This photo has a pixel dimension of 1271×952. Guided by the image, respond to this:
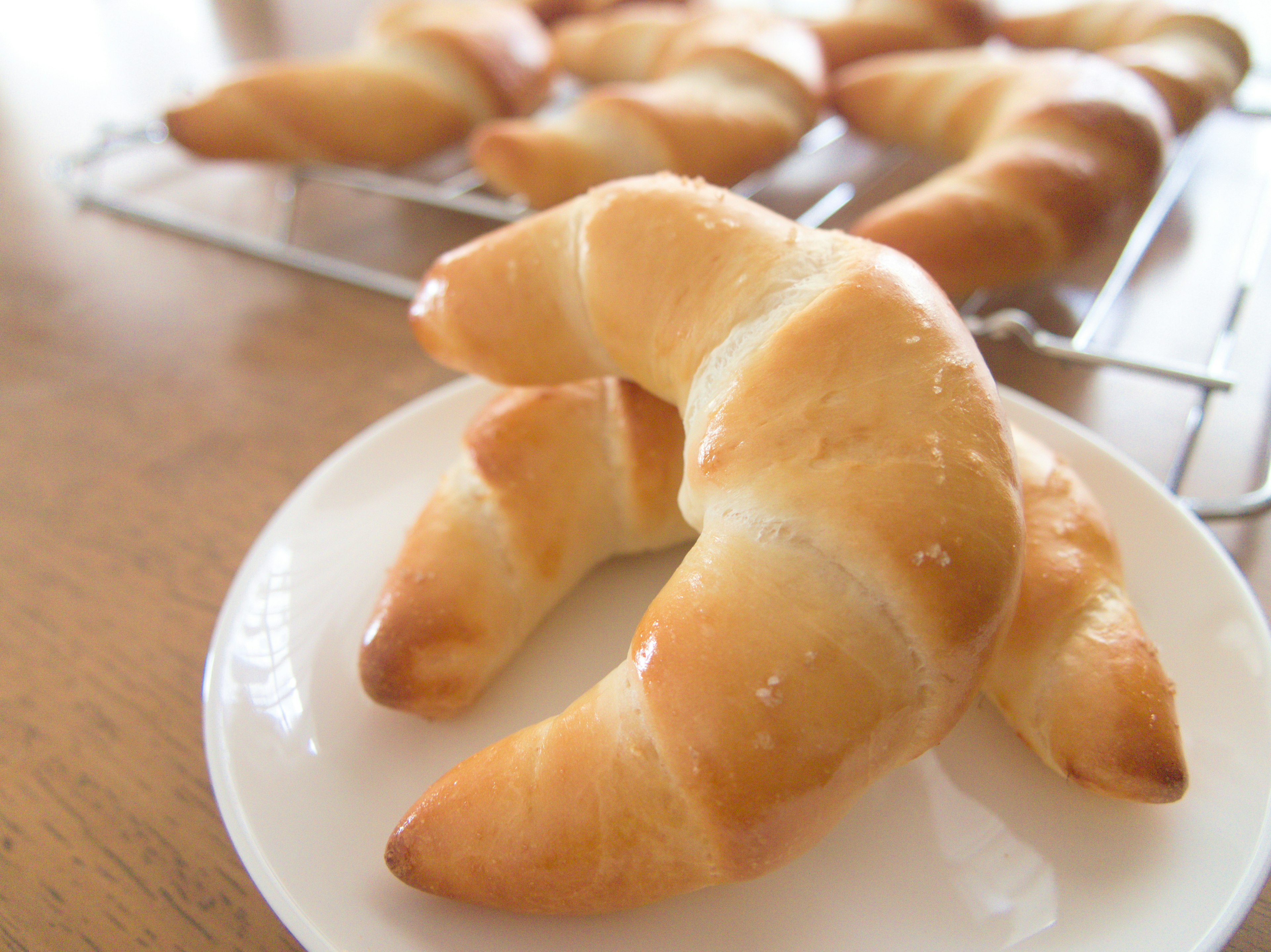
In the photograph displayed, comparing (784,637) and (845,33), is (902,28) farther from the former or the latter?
(784,637)

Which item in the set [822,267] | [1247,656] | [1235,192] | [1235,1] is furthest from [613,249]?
[1235,1]

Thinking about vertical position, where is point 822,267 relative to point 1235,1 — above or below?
above

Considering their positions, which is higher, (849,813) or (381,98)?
(381,98)

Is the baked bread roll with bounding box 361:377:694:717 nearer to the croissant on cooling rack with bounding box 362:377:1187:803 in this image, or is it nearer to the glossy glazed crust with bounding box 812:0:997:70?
the croissant on cooling rack with bounding box 362:377:1187:803

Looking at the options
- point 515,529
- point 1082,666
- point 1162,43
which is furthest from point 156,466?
point 1162,43

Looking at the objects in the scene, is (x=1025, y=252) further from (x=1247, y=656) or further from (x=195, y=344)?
(x=195, y=344)

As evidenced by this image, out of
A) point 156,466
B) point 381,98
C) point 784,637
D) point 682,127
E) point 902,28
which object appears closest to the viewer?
point 784,637
